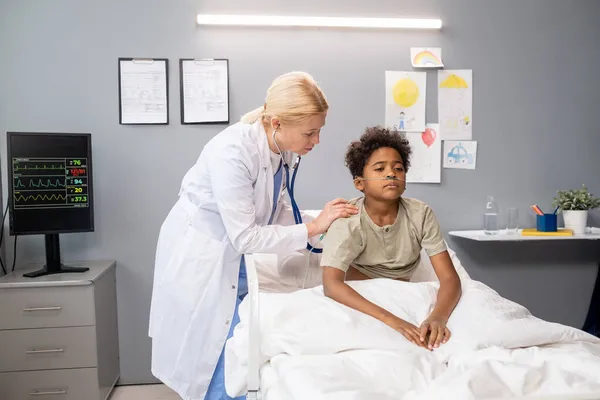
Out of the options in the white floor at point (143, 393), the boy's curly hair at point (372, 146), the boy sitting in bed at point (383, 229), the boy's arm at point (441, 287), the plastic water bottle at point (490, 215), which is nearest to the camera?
the boy's arm at point (441, 287)

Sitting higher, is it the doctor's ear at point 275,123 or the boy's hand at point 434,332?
the doctor's ear at point 275,123

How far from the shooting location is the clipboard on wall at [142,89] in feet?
8.41

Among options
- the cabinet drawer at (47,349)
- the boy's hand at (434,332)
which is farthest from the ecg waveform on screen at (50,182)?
the boy's hand at (434,332)

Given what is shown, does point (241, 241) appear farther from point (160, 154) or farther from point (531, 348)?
point (160, 154)

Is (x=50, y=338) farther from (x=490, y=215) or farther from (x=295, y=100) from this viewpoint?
(x=490, y=215)

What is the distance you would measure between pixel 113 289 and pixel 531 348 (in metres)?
1.95

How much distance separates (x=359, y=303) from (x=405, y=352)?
23cm

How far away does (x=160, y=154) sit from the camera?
261 cm

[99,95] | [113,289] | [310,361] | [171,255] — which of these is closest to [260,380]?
[310,361]

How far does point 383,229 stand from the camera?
1.70 metres

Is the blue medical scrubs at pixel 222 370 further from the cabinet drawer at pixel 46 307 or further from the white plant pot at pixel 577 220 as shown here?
the white plant pot at pixel 577 220

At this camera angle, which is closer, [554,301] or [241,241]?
[241,241]

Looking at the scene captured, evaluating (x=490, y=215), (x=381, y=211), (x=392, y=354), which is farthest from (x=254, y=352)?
(x=490, y=215)

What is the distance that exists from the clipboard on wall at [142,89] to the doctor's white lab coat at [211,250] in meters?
0.90
